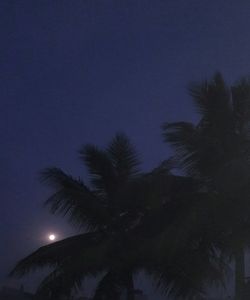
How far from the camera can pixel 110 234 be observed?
17000 millimetres

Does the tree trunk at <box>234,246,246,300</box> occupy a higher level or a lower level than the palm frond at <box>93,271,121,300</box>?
lower

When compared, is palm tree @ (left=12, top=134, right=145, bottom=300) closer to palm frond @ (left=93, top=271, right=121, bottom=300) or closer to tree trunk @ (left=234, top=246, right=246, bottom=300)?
palm frond @ (left=93, top=271, right=121, bottom=300)

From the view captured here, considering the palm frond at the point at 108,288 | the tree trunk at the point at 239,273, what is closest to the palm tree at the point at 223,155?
the tree trunk at the point at 239,273

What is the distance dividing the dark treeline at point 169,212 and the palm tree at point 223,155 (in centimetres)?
3

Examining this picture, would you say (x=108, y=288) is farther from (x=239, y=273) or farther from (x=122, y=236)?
(x=239, y=273)

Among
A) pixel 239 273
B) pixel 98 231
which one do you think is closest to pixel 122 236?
pixel 98 231

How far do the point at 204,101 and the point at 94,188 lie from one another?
14.5 ft

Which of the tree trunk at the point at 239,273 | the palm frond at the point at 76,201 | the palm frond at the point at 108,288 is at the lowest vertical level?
the tree trunk at the point at 239,273

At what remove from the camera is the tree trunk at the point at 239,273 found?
50.0 ft

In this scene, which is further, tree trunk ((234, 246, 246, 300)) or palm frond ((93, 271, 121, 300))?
palm frond ((93, 271, 121, 300))

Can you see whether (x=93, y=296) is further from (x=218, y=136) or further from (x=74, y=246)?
(x=218, y=136)

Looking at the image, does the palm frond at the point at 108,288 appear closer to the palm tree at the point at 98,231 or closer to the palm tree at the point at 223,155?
the palm tree at the point at 98,231

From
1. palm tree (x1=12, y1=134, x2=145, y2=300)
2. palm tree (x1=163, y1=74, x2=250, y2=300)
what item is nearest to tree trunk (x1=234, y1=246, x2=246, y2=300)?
palm tree (x1=163, y1=74, x2=250, y2=300)

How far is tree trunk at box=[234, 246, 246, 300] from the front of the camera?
15.2 metres
